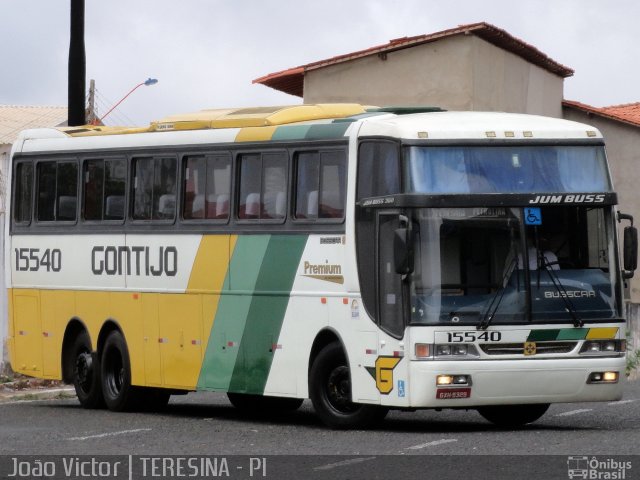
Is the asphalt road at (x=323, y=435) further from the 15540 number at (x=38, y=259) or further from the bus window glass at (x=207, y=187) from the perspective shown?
the bus window glass at (x=207, y=187)

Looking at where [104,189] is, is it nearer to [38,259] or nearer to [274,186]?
[38,259]

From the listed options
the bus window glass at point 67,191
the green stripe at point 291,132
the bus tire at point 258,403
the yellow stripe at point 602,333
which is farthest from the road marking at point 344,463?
the bus window glass at point 67,191

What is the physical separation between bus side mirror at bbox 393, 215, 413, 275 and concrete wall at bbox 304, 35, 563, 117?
72.6 feet

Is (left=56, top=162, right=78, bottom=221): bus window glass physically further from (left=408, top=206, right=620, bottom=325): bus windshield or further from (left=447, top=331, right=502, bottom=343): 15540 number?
(left=447, top=331, right=502, bottom=343): 15540 number

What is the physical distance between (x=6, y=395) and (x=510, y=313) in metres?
10.8

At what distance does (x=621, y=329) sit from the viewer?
662 inches

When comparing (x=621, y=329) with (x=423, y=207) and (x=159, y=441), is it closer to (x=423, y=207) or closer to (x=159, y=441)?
(x=423, y=207)

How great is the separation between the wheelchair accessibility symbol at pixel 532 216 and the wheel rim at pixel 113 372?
6.71 metres

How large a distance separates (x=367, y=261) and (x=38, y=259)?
6.91 meters

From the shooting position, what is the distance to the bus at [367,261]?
1620cm

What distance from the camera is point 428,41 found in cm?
3891

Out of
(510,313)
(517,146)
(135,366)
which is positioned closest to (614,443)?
(510,313)

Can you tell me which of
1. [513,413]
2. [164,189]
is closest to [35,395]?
[164,189]

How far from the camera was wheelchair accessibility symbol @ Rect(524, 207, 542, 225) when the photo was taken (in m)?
16.5
